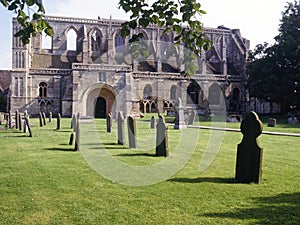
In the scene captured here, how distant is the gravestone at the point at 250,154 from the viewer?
6875 mm

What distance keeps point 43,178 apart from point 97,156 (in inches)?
109

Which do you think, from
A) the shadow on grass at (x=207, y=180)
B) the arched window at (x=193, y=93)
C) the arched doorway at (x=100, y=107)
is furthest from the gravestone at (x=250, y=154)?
the arched window at (x=193, y=93)

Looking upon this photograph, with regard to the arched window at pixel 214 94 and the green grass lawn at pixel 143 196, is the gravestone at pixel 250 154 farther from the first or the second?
the arched window at pixel 214 94

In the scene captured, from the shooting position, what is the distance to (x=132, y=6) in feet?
12.2

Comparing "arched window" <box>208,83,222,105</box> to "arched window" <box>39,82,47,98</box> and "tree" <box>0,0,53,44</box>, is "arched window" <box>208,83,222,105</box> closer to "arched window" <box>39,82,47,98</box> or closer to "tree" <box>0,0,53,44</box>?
"arched window" <box>39,82,47,98</box>

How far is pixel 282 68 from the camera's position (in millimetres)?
36125

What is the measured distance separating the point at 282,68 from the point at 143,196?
33868mm

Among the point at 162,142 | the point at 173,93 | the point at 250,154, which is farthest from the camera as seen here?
the point at 173,93

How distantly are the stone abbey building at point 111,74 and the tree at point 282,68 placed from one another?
797 cm

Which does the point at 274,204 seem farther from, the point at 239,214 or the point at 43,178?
the point at 43,178

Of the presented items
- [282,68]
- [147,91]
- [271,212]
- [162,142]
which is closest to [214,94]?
[147,91]

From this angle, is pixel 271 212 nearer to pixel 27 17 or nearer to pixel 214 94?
pixel 27 17

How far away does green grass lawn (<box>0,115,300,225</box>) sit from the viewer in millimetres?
4848

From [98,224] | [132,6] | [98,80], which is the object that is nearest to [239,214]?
[98,224]
